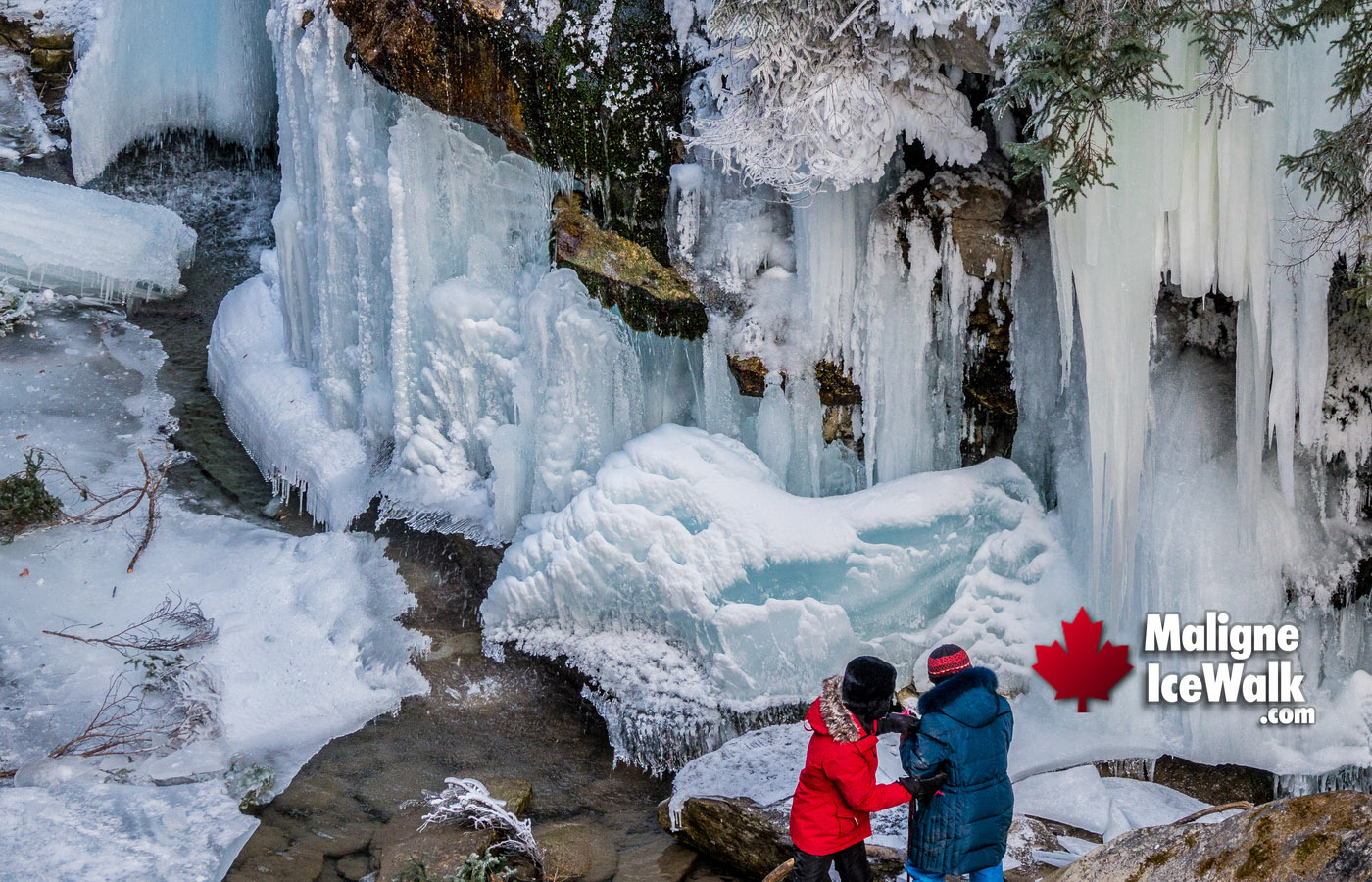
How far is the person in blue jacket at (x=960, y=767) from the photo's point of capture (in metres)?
3.61

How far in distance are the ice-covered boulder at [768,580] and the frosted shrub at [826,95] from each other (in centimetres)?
183

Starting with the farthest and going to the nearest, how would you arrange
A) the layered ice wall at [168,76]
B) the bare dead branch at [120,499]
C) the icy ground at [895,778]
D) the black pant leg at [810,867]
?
the layered ice wall at [168,76]
the bare dead branch at [120,499]
the icy ground at [895,778]
the black pant leg at [810,867]

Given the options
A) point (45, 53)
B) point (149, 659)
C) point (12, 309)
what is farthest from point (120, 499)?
point (45, 53)

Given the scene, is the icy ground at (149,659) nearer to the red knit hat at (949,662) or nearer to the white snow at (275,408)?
the white snow at (275,408)

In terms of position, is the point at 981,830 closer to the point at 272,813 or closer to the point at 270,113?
the point at 272,813

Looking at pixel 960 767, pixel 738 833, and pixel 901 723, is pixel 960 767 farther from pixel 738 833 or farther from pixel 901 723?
pixel 738 833

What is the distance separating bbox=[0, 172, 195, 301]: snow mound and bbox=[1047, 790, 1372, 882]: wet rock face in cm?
1168

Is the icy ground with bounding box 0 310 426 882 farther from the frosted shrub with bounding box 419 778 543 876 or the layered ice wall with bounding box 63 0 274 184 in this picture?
the layered ice wall with bounding box 63 0 274 184

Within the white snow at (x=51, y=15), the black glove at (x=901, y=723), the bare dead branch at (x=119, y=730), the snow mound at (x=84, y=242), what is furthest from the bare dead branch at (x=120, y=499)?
the black glove at (x=901, y=723)

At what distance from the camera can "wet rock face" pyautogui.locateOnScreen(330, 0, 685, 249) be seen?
695 cm

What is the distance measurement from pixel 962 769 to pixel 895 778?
79.0 inches

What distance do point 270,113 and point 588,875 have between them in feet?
35.4

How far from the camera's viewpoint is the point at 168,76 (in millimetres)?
12883

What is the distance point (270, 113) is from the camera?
13.3 metres
